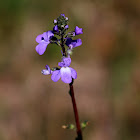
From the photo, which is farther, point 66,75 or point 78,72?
point 78,72

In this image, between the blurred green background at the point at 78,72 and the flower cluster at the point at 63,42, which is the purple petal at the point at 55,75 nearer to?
the flower cluster at the point at 63,42

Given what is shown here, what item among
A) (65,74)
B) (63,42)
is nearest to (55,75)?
(65,74)

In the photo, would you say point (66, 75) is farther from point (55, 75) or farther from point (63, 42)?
point (63, 42)

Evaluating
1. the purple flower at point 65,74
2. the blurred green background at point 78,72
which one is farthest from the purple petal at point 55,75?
the blurred green background at point 78,72

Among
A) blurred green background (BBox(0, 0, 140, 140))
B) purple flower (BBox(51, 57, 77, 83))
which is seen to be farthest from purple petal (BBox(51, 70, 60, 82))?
blurred green background (BBox(0, 0, 140, 140))

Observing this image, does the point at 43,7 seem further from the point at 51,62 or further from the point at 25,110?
the point at 25,110

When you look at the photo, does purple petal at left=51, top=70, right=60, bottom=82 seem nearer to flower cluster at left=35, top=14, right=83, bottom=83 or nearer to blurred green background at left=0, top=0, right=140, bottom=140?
flower cluster at left=35, top=14, right=83, bottom=83

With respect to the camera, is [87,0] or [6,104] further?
[87,0]

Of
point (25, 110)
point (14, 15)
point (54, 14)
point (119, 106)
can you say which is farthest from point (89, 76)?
point (14, 15)
